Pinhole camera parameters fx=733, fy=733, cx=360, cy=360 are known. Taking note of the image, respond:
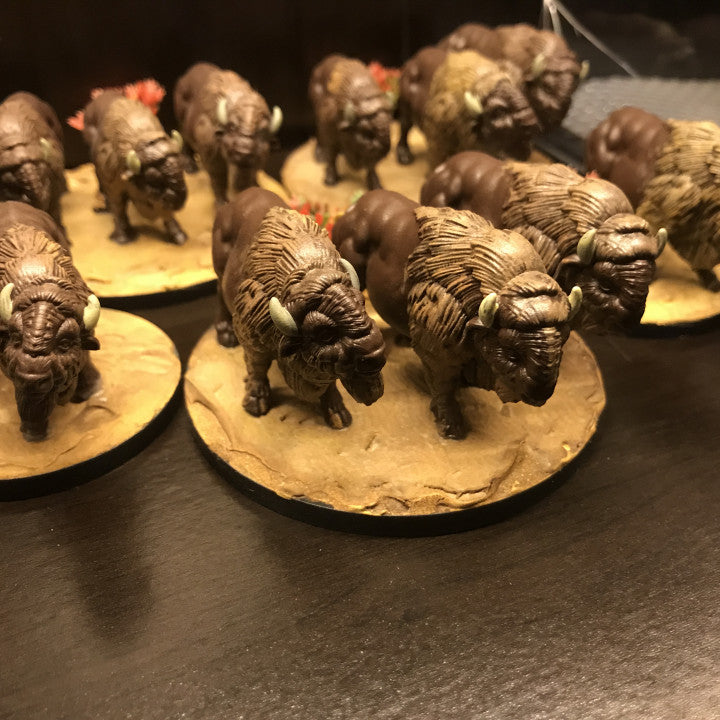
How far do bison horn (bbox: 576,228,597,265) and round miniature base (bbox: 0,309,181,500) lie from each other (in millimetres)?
1667

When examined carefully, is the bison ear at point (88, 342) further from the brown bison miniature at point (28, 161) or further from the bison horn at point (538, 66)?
the bison horn at point (538, 66)

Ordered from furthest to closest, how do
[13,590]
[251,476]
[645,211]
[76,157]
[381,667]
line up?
1. [76,157]
2. [645,211]
3. [251,476]
4. [13,590]
5. [381,667]

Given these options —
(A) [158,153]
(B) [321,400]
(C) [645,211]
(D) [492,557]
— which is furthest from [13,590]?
(C) [645,211]

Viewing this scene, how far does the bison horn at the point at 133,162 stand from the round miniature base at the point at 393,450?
3.70 feet

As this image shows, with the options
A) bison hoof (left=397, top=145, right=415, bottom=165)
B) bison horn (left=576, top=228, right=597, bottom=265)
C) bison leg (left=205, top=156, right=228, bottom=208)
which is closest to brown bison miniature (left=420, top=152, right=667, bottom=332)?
bison horn (left=576, top=228, right=597, bottom=265)

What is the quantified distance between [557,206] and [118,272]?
7.06ft

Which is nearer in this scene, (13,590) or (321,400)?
(13,590)

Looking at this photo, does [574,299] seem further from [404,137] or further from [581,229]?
[404,137]

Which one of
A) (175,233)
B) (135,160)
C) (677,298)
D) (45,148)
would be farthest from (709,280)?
(45,148)

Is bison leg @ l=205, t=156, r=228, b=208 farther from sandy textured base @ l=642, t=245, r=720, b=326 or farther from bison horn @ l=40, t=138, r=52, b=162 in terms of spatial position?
sandy textured base @ l=642, t=245, r=720, b=326

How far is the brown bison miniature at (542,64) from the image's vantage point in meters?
4.36

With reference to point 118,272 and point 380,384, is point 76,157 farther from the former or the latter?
point 380,384

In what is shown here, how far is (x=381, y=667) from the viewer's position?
7.18 feet

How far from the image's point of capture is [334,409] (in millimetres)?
2734
